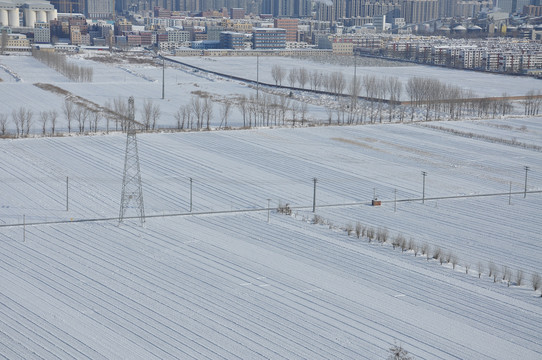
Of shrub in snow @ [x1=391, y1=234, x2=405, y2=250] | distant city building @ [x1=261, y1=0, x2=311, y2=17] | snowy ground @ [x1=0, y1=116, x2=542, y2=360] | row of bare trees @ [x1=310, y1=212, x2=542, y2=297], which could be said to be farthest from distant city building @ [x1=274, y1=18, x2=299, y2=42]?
shrub in snow @ [x1=391, y1=234, x2=405, y2=250]

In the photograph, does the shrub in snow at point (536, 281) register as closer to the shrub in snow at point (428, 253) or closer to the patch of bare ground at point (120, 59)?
the shrub in snow at point (428, 253)

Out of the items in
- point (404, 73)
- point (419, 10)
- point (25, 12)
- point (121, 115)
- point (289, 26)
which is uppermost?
point (419, 10)

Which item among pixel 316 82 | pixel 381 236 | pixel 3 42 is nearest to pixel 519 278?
pixel 381 236

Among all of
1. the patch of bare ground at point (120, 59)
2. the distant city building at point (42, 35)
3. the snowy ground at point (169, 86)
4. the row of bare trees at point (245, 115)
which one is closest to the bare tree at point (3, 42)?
the snowy ground at point (169, 86)

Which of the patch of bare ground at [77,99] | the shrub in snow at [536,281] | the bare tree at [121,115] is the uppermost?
the bare tree at [121,115]

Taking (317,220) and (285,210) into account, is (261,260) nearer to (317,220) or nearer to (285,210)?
(317,220)
